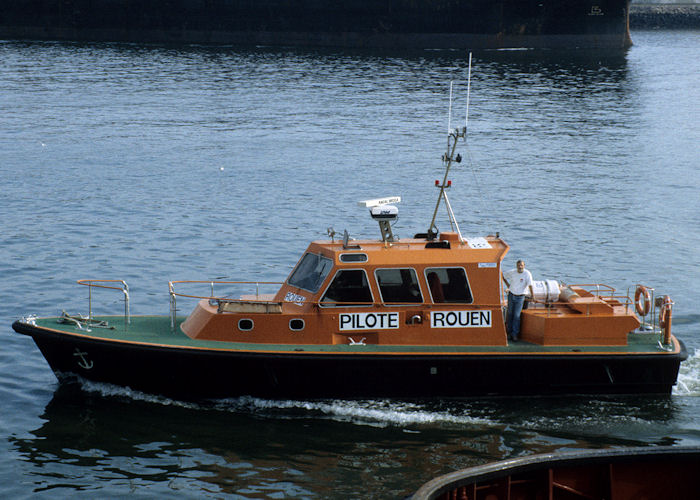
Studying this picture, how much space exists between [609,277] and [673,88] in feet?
127

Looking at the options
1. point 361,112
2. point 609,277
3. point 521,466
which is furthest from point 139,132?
point 521,466

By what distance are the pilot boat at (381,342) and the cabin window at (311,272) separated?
1.2 inches

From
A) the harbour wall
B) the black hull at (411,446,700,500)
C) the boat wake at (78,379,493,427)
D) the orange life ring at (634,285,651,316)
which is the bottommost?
the boat wake at (78,379,493,427)

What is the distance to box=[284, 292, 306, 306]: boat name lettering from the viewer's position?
15.5m

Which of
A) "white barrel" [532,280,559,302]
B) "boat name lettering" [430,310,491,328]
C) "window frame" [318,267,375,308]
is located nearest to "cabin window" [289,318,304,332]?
"window frame" [318,267,375,308]

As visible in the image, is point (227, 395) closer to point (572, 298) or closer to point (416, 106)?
point (572, 298)

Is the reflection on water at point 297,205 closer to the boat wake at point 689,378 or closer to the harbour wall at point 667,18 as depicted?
the boat wake at point 689,378

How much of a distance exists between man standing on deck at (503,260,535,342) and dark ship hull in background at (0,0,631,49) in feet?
189

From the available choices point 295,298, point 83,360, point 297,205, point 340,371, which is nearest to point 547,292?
point 340,371

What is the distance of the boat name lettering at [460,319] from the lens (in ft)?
50.7

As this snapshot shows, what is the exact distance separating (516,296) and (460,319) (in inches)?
44.1

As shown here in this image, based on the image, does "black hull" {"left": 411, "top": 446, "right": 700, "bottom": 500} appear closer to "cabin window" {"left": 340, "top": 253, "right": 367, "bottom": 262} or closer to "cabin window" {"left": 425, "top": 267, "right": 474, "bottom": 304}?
"cabin window" {"left": 425, "top": 267, "right": 474, "bottom": 304}

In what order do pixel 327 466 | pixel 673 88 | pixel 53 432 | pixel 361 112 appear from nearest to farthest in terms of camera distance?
1. pixel 327 466
2. pixel 53 432
3. pixel 361 112
4. pixel 673 88

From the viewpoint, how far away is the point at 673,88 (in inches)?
2302
